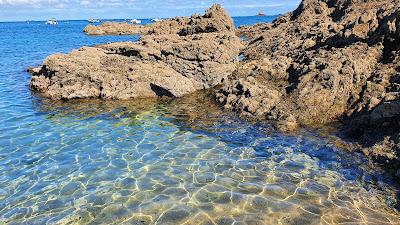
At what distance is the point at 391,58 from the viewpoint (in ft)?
46.3

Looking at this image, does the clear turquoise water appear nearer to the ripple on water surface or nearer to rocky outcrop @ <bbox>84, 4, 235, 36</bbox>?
the ripple on water surface

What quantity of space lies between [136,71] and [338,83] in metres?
9.36

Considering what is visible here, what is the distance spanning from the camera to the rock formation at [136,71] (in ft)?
57.5

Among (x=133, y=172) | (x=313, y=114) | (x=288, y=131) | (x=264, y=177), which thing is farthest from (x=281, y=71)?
(x=133, y=172)

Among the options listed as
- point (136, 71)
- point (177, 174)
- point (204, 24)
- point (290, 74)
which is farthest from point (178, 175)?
point (204, 24)

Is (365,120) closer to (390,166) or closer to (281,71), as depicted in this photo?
(390,166)

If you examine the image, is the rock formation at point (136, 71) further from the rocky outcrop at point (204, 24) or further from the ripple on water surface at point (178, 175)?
the rocky outcrop at point (204, 24)

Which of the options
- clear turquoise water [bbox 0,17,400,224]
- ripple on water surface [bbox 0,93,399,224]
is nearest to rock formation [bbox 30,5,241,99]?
clear turquoise water [bbox 0,17,400,224]

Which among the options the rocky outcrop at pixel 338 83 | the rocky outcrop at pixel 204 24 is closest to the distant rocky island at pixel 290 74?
the rocky outcrop at pixel 338 83

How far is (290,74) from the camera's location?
54.4 ft

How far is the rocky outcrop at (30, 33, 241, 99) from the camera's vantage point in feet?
57.5

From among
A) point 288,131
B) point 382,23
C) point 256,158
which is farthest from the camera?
point 382,23

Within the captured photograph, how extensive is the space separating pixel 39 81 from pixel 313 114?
550 inches

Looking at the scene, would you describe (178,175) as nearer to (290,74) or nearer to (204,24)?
(290,74)
